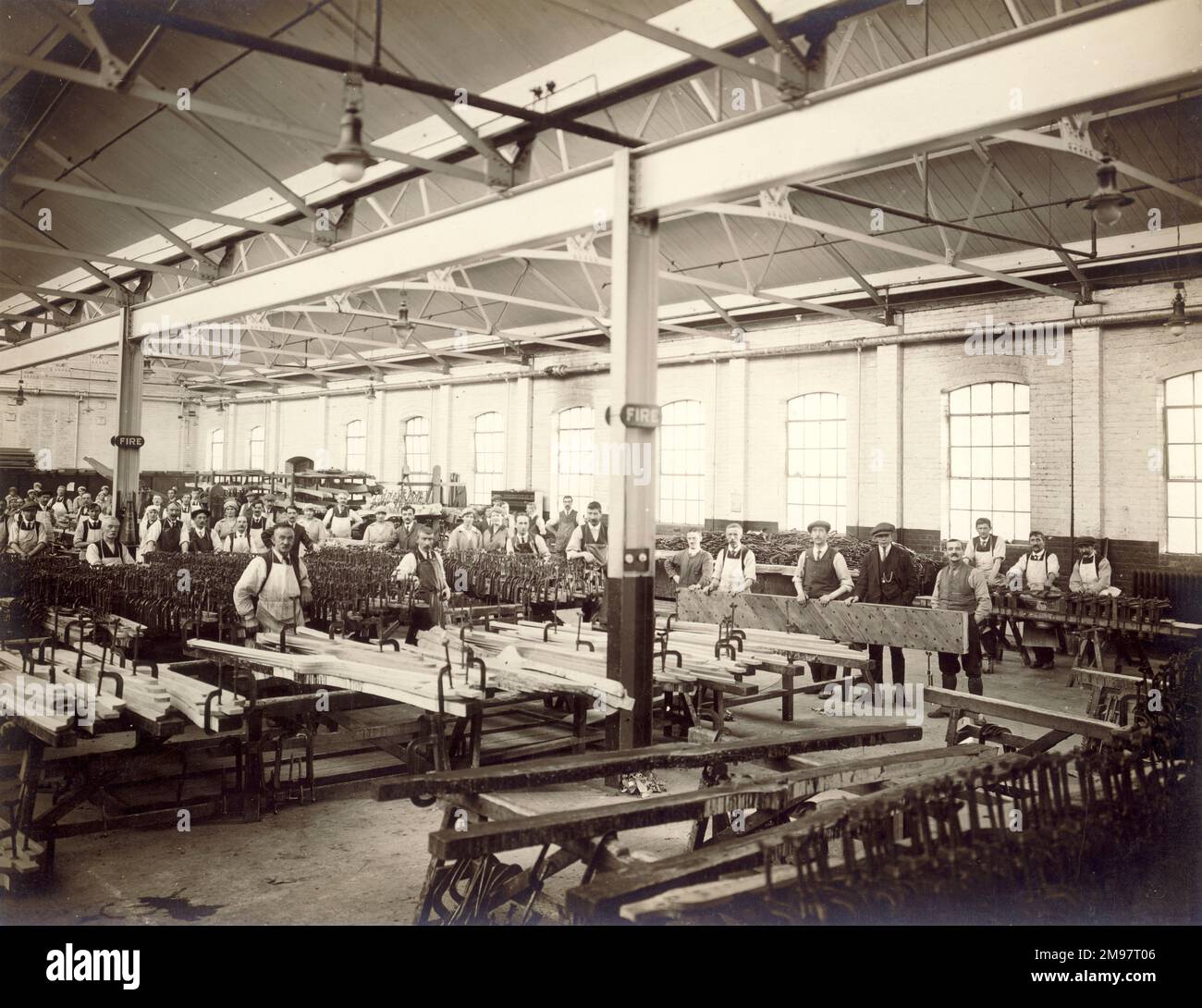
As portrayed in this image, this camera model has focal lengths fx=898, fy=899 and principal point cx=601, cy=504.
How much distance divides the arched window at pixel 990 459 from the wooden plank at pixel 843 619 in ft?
19.4

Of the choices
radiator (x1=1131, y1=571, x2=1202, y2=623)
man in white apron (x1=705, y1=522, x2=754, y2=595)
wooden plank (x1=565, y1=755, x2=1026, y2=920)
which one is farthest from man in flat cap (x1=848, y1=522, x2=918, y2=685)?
wooden plank (x1=565, y1=755, x2=1026, y2=920)

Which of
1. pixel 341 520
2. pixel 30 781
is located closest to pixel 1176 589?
pixel 30 781

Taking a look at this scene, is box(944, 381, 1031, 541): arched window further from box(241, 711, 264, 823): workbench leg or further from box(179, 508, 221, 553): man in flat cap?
box(241, 711, 264, 823): workbench leg

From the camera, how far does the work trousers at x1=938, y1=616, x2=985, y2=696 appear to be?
340 inches

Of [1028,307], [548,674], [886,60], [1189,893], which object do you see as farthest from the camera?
[1028,307]

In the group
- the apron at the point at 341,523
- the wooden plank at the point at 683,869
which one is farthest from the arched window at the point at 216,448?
the wooden plank at the point at 683,869

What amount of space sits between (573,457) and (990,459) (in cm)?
902

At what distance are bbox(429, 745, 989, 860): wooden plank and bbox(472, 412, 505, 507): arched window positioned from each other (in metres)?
17.3

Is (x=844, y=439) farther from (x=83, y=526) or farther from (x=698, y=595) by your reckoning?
(x=83, y=526)

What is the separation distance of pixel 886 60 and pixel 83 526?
12654 millimetres

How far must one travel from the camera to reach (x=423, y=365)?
883 inches

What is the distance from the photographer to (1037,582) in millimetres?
11617

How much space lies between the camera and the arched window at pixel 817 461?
1555 centimetres
